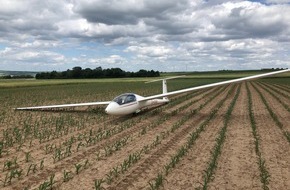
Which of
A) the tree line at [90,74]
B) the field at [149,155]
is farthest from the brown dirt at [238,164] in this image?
the tree line at [90,74]

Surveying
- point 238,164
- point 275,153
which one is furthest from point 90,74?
point 238,164

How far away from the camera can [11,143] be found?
11750 mm

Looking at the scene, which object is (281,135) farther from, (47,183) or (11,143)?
(11,143)

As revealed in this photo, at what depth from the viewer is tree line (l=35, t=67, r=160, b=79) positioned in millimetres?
132625

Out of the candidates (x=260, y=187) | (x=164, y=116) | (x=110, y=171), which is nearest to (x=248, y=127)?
(x=164, y=116)

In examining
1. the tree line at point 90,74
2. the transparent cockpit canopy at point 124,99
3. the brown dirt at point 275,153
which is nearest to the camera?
the brown dirt at point 275,153

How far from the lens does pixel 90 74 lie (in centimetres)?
13625

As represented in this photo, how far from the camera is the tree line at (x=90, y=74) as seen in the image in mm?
132625

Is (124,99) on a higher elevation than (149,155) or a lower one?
higher

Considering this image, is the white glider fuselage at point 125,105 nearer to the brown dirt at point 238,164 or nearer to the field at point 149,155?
the field at point 149,155

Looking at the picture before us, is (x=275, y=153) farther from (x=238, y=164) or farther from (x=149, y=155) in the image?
(x=149, y=155)

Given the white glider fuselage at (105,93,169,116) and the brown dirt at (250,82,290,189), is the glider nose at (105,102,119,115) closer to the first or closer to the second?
the white glider fuselage at (105,93,169,116)

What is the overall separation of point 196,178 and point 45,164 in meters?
4.47

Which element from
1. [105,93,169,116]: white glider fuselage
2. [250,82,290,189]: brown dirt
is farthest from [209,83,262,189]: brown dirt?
[105,93,169,116]: white glider fuselage
